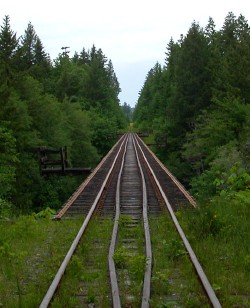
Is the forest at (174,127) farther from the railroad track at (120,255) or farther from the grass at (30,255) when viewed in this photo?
the grass at (30,255)

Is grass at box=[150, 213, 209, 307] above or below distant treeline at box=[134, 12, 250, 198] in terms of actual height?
below

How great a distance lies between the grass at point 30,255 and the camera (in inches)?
262

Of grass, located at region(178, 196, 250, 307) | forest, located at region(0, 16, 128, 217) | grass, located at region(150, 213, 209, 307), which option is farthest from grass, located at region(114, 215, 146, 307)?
forest, located at region(0, 16, 128, 217)

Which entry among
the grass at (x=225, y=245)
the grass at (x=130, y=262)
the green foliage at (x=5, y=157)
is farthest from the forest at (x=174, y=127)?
the grass at (x=130, y=262)

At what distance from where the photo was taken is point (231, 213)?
11688mm

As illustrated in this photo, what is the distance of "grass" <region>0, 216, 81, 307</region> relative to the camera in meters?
6.66

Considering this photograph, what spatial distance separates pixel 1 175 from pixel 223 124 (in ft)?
56.7

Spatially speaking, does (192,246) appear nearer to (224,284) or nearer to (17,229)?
(224,284)

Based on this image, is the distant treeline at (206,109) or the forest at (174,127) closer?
the forest at (174,127)

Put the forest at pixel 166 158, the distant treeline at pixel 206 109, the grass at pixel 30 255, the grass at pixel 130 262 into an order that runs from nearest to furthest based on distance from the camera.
Answer: the grass at pixel 130 262 → the grass at pixel 30 255 → the forest at pixel 166 158 → the distant treeline at pixel 206 109

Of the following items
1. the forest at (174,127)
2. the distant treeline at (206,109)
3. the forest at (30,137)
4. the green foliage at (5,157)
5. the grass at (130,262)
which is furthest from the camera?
the distant treeline at (206,109)

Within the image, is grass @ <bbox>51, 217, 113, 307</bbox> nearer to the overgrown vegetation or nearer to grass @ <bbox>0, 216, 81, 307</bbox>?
grass @ <bbox>0, 216, 81, 307</bbox>

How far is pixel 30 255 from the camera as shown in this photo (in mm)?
8961

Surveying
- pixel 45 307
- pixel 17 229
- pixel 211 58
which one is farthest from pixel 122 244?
pixel 211 58
